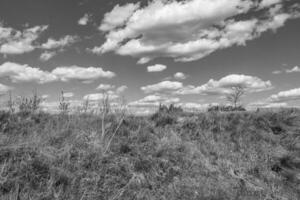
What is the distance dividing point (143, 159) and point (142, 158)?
4 cm

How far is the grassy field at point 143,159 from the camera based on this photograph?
4777mm

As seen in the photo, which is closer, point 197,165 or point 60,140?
point 60,140

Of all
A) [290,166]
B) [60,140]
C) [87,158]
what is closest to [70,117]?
[60,140]

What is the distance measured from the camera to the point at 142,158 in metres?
6.27

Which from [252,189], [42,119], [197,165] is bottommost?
[252,189]

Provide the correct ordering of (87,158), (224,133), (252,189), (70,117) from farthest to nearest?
(224,133)
(70,117)
(252,189)
(87,158)

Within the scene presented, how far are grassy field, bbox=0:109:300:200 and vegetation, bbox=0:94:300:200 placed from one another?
0.07 ft

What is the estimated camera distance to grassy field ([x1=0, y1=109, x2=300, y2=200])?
478 cm

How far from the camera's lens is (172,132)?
815 centimetres

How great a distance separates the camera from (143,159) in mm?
6242

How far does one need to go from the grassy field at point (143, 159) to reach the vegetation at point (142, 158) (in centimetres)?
2

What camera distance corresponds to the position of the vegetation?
479 cm

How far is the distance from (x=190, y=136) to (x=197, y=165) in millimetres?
1638

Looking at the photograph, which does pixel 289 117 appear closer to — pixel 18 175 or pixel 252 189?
pixel 252 189
